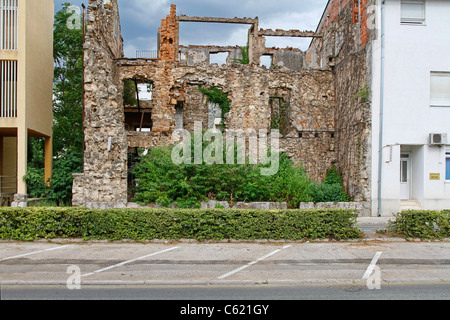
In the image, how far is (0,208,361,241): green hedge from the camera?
990cm

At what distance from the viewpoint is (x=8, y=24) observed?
1570 cm

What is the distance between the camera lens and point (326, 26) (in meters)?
21.7

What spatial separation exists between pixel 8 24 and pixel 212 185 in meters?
11.2

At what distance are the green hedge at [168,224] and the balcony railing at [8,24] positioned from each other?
30.3ft

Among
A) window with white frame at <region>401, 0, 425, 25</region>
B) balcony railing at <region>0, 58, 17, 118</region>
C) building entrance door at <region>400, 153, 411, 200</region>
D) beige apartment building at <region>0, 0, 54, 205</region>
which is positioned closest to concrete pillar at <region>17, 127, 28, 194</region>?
beige apartment building at <region>0, 0, 54, 205</region>

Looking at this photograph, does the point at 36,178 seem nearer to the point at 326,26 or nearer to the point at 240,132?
the point at 240,132

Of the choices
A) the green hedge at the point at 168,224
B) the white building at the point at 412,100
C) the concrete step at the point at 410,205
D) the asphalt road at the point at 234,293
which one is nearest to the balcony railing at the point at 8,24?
the green hedge at the point at 168,224

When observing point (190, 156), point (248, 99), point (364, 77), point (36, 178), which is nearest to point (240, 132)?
point (248, 99)

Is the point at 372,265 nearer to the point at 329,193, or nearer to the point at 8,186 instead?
the point at 329,193

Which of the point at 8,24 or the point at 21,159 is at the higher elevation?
the point at 8,24

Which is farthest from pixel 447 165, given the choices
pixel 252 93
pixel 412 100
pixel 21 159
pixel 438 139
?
pixel 21 159

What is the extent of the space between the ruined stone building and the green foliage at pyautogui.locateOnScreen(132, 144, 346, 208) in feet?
5.28

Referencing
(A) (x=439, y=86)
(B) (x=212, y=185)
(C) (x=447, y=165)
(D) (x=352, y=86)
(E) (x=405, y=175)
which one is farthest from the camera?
(D) (x=352, y=86)

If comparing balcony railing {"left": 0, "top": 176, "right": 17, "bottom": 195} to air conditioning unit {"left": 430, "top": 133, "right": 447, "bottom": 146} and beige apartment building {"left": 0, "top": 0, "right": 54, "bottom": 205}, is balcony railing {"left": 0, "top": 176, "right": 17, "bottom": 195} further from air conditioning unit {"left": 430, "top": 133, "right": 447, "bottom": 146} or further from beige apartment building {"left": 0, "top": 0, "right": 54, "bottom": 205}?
air conditioning unit {"left": 430, "top": 133, "right": 447, "bottom": 146}
